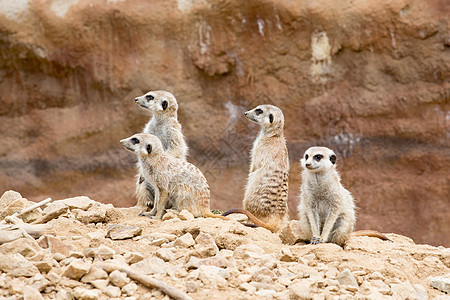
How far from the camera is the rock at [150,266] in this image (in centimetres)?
341

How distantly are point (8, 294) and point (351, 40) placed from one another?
7087 mm

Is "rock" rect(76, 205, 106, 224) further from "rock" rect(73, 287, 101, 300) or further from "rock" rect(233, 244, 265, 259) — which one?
"rock" rect(73, 287, 101, 300)

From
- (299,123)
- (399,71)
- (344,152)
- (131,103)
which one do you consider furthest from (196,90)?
(399,71)

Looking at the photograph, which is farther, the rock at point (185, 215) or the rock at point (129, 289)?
the rock at point (185, 215)

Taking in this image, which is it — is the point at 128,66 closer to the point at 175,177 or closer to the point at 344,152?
the point at 344,152

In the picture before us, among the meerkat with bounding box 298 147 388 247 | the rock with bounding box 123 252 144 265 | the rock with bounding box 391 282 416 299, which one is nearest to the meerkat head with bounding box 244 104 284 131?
the meerkat with bounding box 298 147 388 247

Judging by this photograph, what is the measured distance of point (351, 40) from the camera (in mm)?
9188

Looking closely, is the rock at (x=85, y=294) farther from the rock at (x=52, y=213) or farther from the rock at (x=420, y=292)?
the rock at (x=420, y=292)

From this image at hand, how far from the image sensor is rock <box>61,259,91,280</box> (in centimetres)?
320

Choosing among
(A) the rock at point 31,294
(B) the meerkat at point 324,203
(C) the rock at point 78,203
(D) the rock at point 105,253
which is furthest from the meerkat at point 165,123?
(A) the rock at point 31,294

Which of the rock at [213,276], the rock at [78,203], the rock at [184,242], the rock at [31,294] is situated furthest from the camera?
the rock at [78,203]

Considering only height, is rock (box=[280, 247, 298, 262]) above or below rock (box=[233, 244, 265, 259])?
below

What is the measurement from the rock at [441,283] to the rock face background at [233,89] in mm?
5317

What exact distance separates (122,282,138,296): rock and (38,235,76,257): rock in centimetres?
54
